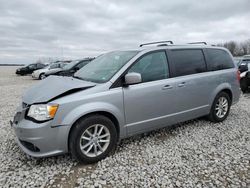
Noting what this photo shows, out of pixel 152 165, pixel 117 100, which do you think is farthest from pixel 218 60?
pixel 152 165

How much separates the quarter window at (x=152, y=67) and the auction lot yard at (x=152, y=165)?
1166mm

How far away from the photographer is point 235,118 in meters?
4.44

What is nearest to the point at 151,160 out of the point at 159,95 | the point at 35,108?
the point at 159,95

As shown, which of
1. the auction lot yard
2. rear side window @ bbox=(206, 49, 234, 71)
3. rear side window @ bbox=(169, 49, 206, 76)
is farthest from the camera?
rear side window @ bbox=(206, 49, 234, 71)

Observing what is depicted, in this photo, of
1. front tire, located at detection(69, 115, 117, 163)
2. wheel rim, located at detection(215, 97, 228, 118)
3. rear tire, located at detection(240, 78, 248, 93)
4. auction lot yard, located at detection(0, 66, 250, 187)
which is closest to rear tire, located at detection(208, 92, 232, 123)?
wheel rim, located at detection(215, 97, 228, 118)

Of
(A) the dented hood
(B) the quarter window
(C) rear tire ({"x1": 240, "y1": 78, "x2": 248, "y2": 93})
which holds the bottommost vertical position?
(C) rear tire ({"x1": 240, "y1": 78, "x2": 248, "y2": 93})

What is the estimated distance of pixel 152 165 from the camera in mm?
2586

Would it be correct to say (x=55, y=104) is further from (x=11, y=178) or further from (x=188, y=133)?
(x=188, y=133)

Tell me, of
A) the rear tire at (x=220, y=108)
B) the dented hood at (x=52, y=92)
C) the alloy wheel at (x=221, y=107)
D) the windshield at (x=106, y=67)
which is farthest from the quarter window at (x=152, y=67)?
the alloy wheel at (x=221, y=107)

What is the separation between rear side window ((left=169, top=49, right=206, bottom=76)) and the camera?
3342 millimetres

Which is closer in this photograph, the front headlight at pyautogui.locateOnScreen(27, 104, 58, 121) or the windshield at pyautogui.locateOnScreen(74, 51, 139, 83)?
the front headlight at pyautogui.locateOnScreen(27, 104, 58, 121)

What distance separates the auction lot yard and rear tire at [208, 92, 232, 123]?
1.72 ft

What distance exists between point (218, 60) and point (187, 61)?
98cm

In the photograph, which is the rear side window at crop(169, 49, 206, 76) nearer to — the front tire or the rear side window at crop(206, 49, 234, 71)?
the rear side window at crop(206, 49, 234, 71)
